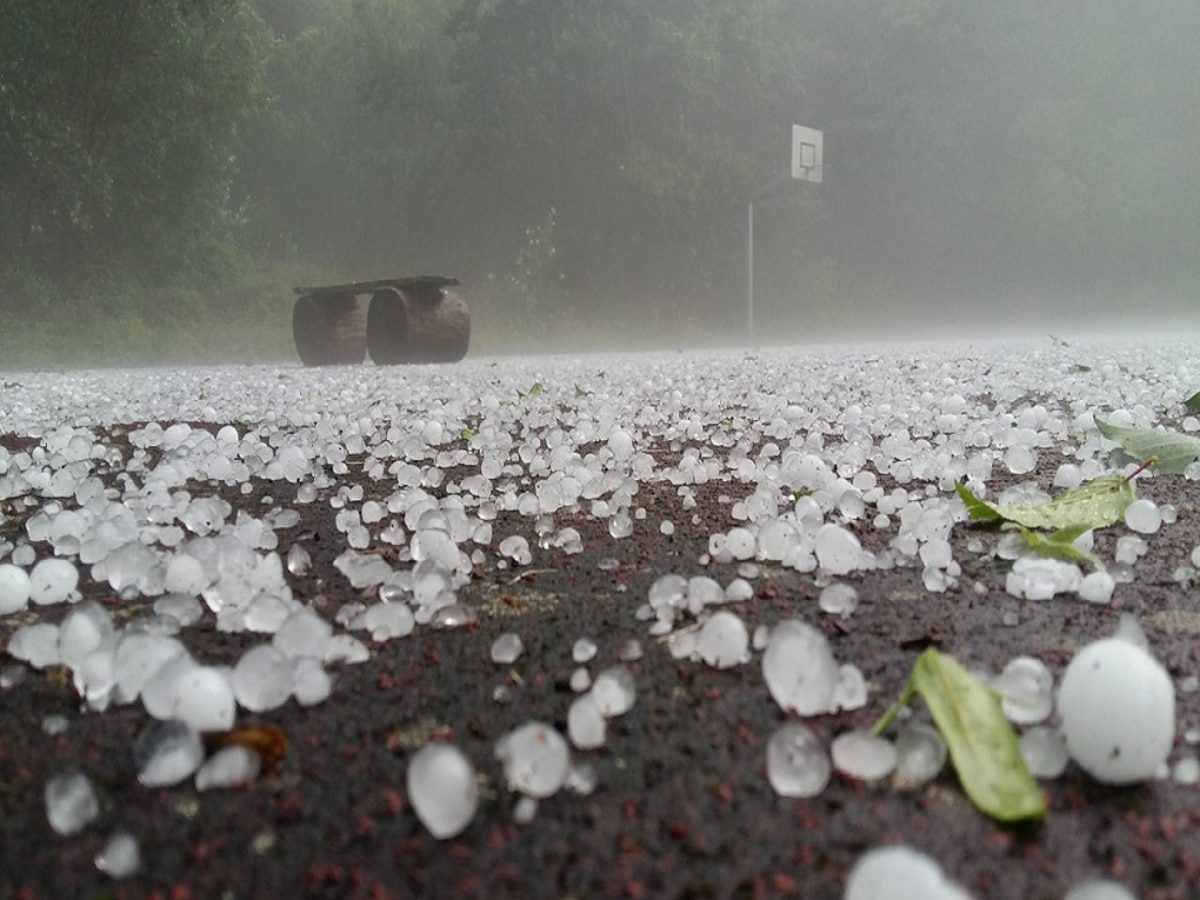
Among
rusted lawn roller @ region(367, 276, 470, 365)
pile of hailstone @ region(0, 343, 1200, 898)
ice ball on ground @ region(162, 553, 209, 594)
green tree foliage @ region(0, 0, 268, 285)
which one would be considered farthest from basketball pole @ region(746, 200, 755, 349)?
ice ball on ground @ region(162, 553, 209, 594)

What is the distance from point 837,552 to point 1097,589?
0.88 feet

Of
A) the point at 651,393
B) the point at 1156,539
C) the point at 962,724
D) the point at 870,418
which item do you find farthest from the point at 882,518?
the point at 651,393

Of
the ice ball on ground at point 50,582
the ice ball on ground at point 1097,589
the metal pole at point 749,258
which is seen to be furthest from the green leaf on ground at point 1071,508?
the metal pole at point 749,258

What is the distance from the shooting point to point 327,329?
7.59 metres

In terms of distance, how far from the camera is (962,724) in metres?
0.53

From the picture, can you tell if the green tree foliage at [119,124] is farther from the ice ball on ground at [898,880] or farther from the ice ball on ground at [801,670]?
the ice ball on ground at [898,880]

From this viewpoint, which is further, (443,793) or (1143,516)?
(1143,516)

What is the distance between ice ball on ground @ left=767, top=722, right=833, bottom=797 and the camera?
1.66 feet

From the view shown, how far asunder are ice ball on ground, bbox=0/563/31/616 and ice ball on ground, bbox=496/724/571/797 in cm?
74

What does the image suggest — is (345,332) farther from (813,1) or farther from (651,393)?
(813,1)

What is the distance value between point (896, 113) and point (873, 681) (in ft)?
70.6

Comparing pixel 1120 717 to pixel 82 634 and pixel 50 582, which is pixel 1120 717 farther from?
pixel 50 582

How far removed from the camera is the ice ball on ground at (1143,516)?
3.53 ft

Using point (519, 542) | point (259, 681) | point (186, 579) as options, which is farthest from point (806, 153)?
point (259, 681)
